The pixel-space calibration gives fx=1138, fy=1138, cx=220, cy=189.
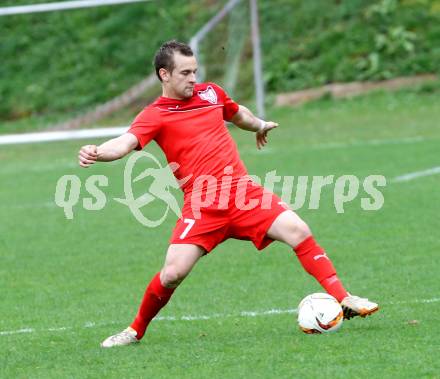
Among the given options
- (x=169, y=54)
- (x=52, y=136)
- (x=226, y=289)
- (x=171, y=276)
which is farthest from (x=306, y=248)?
(x=52, y=136)

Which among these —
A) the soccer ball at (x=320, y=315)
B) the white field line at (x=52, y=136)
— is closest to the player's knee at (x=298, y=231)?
the soccer ball at (x=320, y=315)

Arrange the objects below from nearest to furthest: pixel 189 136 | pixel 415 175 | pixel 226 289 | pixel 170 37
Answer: pixel 189 136
pixel 226 289
pixel 415 175
pixel 170 37

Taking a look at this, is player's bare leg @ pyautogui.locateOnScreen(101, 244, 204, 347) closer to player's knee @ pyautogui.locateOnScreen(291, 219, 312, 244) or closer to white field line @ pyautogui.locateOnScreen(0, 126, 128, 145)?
player's knee @ pyautogui.locateOnScreen(291, 219, 312, 244)

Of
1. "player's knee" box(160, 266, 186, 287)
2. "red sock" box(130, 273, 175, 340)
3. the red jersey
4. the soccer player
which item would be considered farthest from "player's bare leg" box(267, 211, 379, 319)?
"red sock" box(130, 273, 175, 340)

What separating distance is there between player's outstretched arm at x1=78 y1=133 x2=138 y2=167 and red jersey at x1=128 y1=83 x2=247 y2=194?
17cm

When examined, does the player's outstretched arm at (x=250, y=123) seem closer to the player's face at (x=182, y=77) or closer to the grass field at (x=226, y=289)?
the player's face at (x=182, y=77)

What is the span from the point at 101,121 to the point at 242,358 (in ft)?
54.4

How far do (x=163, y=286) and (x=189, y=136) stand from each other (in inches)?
35.8

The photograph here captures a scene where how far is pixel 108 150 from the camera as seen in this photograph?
20.7 ft

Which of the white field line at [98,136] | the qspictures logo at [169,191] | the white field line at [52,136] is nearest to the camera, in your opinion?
the qspictures logo at [169,191]

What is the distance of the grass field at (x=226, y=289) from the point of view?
602 centimetres

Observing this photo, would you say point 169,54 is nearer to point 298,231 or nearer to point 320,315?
point 298,231

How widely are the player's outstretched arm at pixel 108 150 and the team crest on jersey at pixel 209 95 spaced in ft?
2.03

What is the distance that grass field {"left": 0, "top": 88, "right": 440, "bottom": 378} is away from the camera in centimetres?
602
